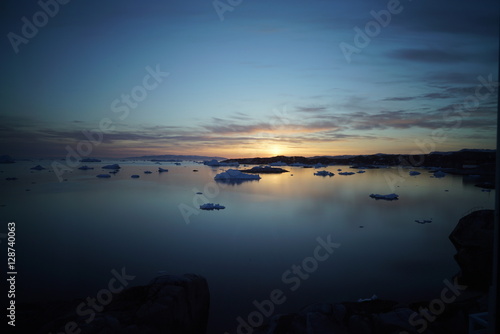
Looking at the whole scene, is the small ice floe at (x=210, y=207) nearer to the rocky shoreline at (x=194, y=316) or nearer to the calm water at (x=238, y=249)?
the calm water at (x=238, y=249)

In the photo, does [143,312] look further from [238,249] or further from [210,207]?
[210,207]

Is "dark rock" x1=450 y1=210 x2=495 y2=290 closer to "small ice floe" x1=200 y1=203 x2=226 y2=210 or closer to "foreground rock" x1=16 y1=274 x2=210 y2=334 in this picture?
"foreground rock" x1=16 y1=274 x2=210 y2=334

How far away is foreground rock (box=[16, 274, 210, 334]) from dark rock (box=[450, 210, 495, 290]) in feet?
20.7

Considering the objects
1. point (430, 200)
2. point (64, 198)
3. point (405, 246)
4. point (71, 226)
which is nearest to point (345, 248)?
point (405, 246)

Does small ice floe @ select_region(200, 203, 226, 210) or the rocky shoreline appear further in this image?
small ice floe @ select_region(200, 203, 226, 210)

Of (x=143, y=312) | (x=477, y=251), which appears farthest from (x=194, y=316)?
(x=477, y=251)

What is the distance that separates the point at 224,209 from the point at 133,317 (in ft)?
41.0

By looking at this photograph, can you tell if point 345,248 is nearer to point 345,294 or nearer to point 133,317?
point 345,294

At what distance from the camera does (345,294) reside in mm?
5953

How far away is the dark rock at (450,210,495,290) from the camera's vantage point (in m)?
6.32

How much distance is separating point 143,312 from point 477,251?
7734mm

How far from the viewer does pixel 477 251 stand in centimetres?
670

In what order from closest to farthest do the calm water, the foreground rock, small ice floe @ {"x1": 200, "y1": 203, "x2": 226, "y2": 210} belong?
the foreground rock
the calm water
small ice floe @ {"x1": 200, "y1": 203, "x2": 226, "y2": 210}

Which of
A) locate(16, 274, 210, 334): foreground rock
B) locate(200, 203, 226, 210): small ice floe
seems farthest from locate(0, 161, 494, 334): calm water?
locate(16, 274, 210, 334): foreground rock
